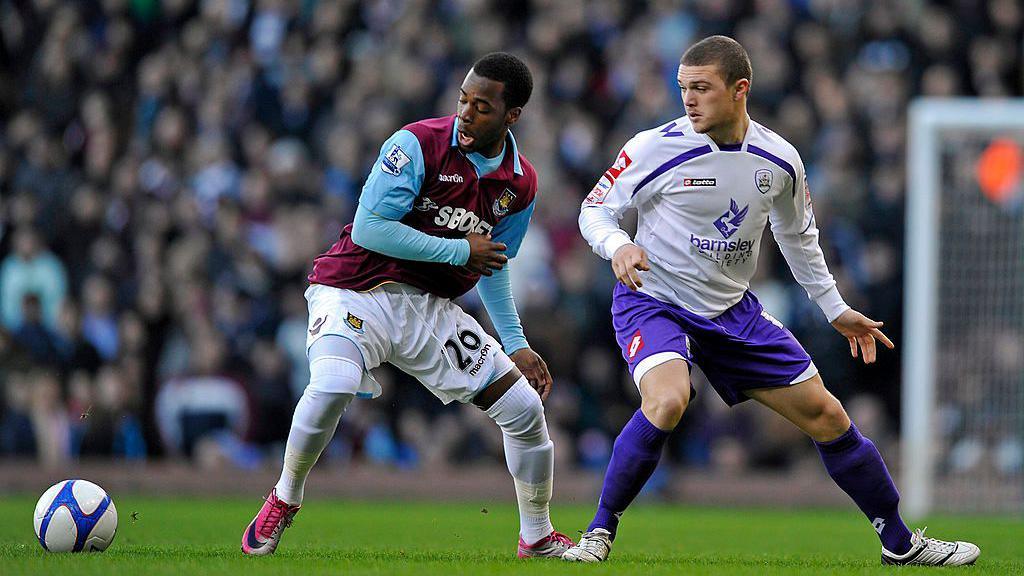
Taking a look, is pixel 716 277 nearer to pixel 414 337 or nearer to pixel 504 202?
pixel 504 202

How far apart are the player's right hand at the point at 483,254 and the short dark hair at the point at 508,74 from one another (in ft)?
2.05

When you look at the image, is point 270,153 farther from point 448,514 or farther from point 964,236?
point 964,236

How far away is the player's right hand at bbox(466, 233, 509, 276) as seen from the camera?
259 inches

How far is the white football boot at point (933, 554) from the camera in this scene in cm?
670

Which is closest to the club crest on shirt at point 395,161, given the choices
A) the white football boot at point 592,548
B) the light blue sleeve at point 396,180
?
the light blue sleeve at point 396,180

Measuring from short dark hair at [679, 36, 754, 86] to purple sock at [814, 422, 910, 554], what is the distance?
1.69 meters

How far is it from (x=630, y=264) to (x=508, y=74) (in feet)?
3.57

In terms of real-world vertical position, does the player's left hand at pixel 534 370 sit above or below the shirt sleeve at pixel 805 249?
below

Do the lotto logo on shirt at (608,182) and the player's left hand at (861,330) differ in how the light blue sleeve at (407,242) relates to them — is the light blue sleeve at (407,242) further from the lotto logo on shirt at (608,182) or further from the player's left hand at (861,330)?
the player's left hand at (861,330)

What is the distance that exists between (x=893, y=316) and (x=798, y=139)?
207 cm

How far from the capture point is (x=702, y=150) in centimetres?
665

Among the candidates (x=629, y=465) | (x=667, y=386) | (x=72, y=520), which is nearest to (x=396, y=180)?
(x=667, y=386)

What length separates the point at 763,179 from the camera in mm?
6668

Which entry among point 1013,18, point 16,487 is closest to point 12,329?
point 16,487
